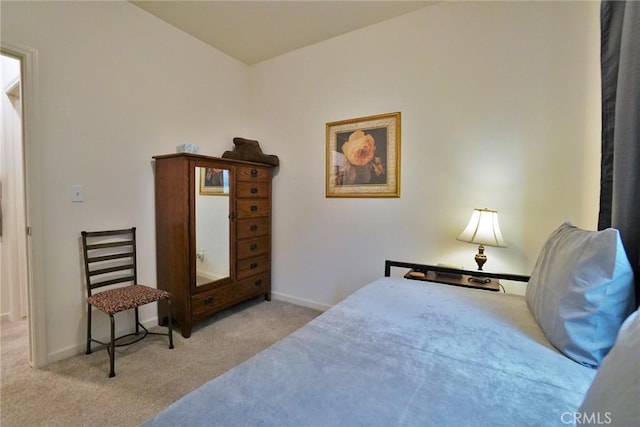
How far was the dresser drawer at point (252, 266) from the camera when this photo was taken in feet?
9.45

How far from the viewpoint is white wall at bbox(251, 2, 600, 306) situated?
1.99 meters

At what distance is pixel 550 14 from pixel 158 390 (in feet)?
11.5

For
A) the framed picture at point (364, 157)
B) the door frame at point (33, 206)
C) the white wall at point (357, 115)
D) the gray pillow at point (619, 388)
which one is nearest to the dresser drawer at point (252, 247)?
the white wall at point (357, 115)

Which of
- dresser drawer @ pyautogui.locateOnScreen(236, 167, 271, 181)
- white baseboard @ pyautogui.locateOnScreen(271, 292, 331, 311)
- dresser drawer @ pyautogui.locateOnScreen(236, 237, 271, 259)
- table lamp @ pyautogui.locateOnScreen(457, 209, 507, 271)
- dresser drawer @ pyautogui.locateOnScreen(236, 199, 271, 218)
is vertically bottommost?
white baseboard @ pyautogui.locateOnScreen(271, 292, 331, 311)

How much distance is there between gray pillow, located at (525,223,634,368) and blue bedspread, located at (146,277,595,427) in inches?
2.6

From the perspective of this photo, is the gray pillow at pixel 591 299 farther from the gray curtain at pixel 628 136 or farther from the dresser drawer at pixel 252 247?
the dresser drawer at pixel 252 247

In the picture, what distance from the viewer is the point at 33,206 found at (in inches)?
75.5

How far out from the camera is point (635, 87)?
1249mm

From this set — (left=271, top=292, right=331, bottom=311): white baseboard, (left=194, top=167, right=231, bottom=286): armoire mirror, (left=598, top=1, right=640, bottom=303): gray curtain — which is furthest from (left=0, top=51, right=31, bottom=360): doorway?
(left=598, top=1, right=640, bottom=303): gray curtain

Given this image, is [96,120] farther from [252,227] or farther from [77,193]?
[252,227]

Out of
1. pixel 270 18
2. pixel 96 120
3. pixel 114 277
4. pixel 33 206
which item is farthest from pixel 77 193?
pixel 270 18

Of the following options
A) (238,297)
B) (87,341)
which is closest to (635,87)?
(238,297)

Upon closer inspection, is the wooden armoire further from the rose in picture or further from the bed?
the bed

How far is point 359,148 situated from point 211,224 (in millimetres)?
1536
